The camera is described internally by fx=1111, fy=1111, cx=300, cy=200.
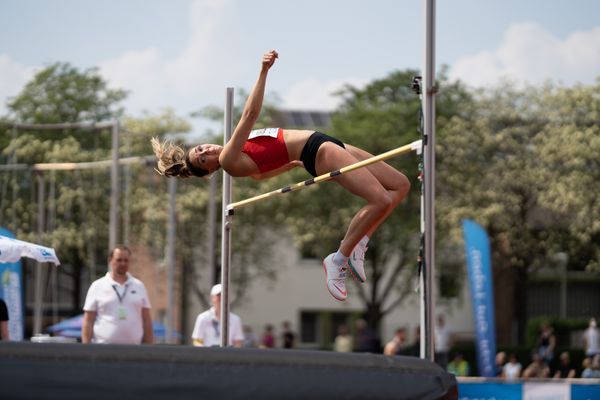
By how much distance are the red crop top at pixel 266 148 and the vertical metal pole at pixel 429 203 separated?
3.80 ft

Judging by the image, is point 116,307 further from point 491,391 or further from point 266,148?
point 491,391

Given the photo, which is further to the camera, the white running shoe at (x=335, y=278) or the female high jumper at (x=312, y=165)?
the white running shoe at (x=335, y=278)

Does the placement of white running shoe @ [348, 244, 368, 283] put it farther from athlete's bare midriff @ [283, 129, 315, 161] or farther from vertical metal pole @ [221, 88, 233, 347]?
vertical metal pole @ [221, 88, 233, 347]

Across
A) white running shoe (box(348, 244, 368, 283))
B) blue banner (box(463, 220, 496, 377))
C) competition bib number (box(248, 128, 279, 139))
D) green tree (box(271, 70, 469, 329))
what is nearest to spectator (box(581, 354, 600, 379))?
blue banner (box(463, 220, 496, 377))

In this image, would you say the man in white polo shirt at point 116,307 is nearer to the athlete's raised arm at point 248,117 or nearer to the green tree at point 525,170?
the athlete's raised arm at point 248,117

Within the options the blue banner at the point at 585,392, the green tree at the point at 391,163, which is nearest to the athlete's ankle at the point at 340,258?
the blue banner at the point at 585,392

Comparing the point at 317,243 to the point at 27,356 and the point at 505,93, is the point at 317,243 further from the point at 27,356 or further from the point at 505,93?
the point at 27,356

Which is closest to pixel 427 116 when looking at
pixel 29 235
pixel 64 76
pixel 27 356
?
pixel 27 356

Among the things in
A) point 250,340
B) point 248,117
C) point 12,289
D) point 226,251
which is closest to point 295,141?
point 248,117

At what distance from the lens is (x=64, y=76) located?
25.2 meters

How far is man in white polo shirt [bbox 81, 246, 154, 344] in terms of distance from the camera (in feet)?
29.0

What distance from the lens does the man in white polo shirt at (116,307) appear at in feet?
29.0

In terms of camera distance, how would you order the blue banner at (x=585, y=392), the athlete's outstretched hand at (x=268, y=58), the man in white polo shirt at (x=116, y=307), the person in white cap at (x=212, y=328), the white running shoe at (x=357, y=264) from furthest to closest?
the blue banner at (x=585, y=392)
the person in white cap at (x=212, y=328)
the man in white polo shirt at (x=116, y=307)
the white running shoe at (x=357, y=264)
the athlete's outstretched hand at (x=268, y=58)

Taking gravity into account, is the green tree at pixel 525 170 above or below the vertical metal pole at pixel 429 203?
above
